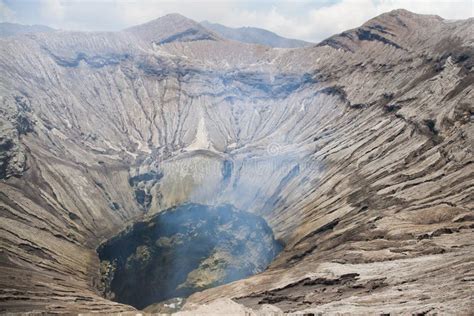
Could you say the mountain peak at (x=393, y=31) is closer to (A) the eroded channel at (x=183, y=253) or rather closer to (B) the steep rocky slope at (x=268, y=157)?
(B) the steep rocky slope at (x=268, y=157)

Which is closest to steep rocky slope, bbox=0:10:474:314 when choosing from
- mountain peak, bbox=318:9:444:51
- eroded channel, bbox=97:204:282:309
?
mountain peak, bbox=318:9:444:51

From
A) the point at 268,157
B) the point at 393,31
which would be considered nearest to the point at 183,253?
the point at 268,157

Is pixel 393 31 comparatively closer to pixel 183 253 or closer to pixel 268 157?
pixel 268 157

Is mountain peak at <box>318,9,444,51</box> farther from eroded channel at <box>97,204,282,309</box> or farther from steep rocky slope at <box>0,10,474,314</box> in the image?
eroded channel at <box>97,204,282,309</box>

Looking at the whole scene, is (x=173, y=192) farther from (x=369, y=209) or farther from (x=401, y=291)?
(x=401, y=291)

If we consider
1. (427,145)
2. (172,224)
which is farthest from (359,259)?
(172,224)
